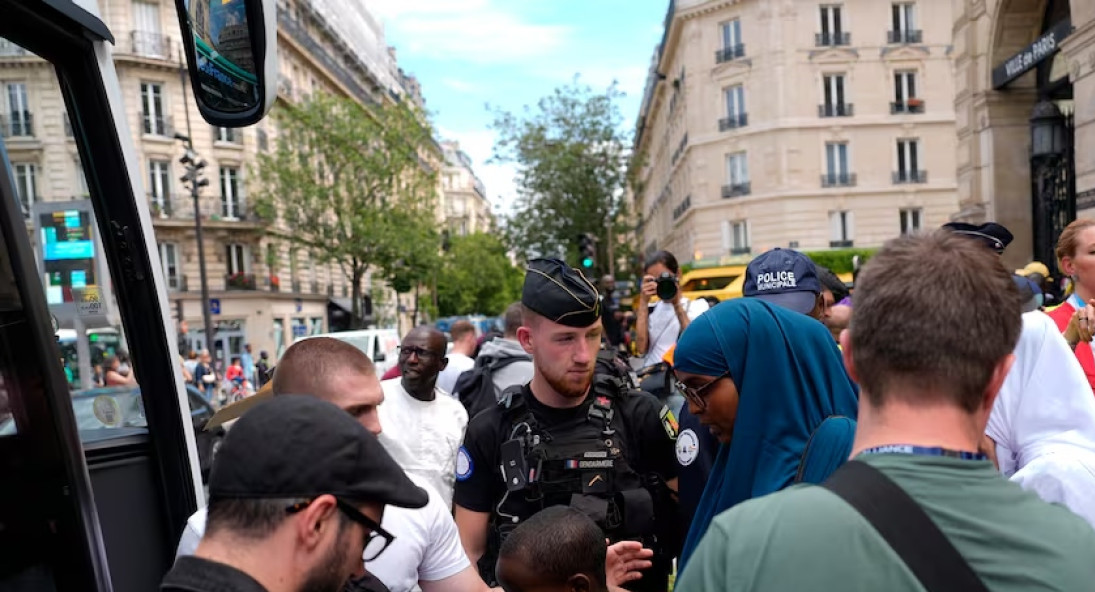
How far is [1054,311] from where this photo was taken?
4137 mm

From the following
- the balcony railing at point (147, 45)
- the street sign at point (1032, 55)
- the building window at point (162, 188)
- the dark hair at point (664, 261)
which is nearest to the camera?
the balcony railing at point (147, 45)

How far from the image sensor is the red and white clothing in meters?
3.67

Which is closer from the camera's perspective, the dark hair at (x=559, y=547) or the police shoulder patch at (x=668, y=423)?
the dark hair at (x=559, y=547)

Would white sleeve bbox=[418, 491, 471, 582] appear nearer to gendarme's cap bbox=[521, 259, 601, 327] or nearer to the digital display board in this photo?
gendarme's cap bbox=[521, 259, 601, 327]

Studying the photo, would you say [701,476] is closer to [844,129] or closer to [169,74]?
[169,74]

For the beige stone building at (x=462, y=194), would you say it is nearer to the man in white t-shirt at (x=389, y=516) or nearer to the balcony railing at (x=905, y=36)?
the balcony railing at (x=905, y=36)

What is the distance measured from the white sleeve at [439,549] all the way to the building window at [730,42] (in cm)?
4091

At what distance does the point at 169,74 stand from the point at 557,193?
3889 centimetres

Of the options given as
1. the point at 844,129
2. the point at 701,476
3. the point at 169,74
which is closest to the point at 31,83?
the point at 701,476

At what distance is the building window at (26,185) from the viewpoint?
2.51 m

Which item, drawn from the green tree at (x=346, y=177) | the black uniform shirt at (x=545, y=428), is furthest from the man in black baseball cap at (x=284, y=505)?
the green tree at (x=346, y=177)

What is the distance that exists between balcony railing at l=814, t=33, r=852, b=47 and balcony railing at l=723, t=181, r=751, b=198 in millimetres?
6979

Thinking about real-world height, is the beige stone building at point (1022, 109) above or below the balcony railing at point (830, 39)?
below

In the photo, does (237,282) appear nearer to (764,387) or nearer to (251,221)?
(251,221)
